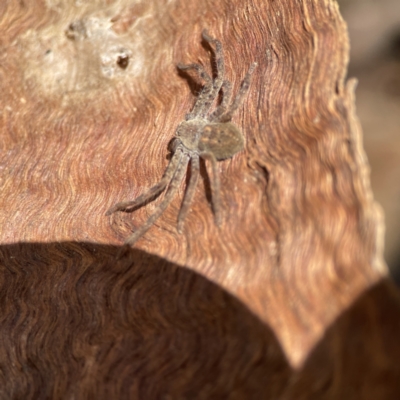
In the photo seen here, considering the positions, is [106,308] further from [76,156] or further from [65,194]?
[76,156]

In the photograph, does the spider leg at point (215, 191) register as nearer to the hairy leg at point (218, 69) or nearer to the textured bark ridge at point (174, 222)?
the textured bark ridge at point (174, 222)

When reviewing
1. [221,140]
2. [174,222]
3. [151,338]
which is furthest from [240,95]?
[151,338]

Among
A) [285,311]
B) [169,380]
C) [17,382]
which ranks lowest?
[17,382]

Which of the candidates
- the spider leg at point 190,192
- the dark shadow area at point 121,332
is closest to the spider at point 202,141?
the spider leg at point 190,192

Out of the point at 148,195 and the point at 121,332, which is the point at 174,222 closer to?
the point at 148,195

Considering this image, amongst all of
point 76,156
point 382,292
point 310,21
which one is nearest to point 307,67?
point 310,21

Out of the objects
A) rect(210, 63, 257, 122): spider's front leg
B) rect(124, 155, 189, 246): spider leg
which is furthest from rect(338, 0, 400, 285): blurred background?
rect(124, 155, 189, 246): spider leg
